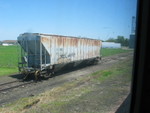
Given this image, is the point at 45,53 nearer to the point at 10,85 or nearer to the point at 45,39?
the point at 45,39

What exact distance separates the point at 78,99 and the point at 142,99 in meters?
5.62

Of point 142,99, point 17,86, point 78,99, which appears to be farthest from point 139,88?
point 17,86

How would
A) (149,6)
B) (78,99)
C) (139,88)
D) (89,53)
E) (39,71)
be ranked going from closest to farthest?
(149,6), (139,88), (78,99), (39,71), (89,53)

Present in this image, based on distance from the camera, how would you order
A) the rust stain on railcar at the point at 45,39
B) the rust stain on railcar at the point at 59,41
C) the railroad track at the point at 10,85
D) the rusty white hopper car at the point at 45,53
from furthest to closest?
the rust stain on railcar at the point at 59,41 < the rusty white hopper car at the point at 45,53 < the rust stain on railcar at the point at 45,39 < the railroad track at the point at 10,85

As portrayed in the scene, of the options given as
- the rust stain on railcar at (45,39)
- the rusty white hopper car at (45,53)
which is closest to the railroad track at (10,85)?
the rusty white hopper car at (45,53)

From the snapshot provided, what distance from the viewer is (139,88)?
310 cm

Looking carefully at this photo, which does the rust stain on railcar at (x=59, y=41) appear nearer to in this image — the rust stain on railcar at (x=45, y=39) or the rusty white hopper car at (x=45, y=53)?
the rusty white hopper car at (x=45, y=53)

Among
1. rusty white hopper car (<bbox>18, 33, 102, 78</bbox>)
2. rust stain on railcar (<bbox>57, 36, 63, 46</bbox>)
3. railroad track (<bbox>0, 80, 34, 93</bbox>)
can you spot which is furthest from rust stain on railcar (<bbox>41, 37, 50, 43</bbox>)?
railroad track (<bbox>0, 80, 34, 93</bbox>)

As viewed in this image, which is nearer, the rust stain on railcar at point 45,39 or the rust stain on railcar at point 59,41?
the rust stain on railcar at point 45,39

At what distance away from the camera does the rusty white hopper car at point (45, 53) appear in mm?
18236

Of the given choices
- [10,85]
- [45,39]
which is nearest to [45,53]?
[45,39]

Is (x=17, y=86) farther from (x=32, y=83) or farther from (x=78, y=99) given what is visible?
(x=78, y=99)

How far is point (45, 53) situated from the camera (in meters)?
18.7

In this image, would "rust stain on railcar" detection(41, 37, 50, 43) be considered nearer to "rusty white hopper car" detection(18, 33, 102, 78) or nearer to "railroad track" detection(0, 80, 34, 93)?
"rusty white hopper car" detection(18, 33, 102, 78)
